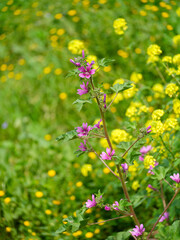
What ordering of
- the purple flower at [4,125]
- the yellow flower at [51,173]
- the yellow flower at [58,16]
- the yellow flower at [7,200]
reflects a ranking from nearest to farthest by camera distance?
the yellow flower at [7,200] → the yellow flower at [51,173] → the purple flower at [4,125] → the yellow flower at [58,16]

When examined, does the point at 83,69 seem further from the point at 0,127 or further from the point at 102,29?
the point at 102,29

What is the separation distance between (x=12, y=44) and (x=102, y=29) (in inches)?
52.8

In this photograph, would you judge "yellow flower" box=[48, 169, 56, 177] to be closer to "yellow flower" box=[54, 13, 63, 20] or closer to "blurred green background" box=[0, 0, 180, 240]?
"blurred green background" box=[0, 0, 180, 240]

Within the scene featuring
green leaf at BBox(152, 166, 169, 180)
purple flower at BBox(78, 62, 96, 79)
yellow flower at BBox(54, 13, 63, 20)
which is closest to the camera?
purple flower at BBox(78, 62, 96, 79)

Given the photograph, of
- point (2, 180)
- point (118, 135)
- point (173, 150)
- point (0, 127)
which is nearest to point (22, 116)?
point (0, 127)

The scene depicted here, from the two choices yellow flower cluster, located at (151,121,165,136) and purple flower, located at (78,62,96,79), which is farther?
yellow flower cluster, located at (151,121,165,136)

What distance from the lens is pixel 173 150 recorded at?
1792 mm

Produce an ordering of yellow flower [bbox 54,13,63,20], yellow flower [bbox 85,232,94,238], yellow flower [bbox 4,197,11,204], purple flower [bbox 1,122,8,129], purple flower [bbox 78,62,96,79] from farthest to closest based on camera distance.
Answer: yellow flower [bbox 54,13,63,20], purple flower [bbox 1,122,8,129], yellow flower [bbox 4,197,11,204], yellow flower [bbox 85,232,94,238], purple flower [bbox 78,62,96,79]

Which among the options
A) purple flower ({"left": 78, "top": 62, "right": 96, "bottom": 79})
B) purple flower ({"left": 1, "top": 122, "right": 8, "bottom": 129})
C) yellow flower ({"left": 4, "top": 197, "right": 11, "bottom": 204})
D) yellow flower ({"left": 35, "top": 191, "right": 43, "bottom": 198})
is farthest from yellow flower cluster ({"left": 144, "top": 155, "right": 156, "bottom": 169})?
purple flower ({"left": 1, "top": 122, "right": 8, "bottom": 129})

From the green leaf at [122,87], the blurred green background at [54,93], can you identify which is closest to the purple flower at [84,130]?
the green leaf at [122,87]

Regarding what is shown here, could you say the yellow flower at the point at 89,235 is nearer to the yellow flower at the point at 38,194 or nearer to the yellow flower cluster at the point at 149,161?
the yellow flower at the point at 38,194

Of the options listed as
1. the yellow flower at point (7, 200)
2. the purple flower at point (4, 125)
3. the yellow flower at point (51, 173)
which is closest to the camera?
the yellow flower at point (7, 200)

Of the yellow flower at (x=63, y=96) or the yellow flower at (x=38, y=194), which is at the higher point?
the yellow flower at (x=63, y=96)

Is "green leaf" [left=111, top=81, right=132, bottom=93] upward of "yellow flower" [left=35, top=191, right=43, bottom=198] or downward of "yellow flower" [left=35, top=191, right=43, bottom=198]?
upward
